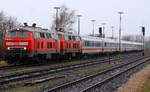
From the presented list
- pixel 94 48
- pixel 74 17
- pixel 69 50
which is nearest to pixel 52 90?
pixel 69 50

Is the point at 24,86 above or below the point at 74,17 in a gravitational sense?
below

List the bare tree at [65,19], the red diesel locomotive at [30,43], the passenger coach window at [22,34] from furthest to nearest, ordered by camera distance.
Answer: the bare tree at [65,19] < the passenger coach window at [22,34] < the red diesel locomotive at [30,43]

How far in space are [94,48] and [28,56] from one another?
91.1ft

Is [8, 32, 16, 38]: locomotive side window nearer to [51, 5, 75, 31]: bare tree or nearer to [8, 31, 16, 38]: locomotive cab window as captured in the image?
[8, 31, 16, 38]: locomotive cab window

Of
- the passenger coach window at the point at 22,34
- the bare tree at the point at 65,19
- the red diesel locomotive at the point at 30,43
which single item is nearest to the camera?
the red diesel locomotive at the point at 30,43

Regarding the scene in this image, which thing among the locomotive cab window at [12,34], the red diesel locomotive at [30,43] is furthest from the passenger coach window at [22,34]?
the locomotive cab window at [12,34]

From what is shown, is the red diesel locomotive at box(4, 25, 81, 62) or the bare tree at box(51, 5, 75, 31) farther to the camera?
the bare tree at box(51, 5, 75, 31)

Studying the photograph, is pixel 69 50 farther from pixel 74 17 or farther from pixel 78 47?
pixel 74 17

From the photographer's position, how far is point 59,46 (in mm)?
40406

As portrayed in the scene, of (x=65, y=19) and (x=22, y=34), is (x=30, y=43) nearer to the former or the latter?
(x=22, y=34)

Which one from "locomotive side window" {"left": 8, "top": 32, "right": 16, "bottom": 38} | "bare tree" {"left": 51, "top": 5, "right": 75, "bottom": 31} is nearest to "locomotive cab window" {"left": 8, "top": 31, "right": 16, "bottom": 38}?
"locomotive side window" {"left": 8, "top": 32, "right": 16, "bottom": 38}

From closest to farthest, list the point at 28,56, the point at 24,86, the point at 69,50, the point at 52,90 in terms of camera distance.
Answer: the point at 52,90
the point at 24,86
the point at 28,56
the point at 69,50

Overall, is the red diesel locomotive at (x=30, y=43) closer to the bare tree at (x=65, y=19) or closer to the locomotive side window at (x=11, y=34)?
the locomotive side window at (x=11, y=34)

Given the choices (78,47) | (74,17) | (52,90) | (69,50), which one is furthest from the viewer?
(74,17)
